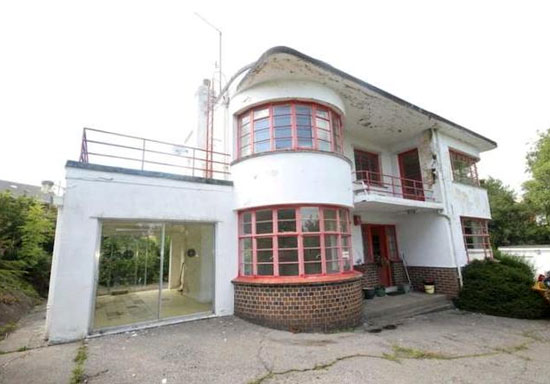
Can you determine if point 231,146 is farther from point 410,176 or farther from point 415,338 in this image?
point 410,176

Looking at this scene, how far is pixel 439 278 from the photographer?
10148 mm

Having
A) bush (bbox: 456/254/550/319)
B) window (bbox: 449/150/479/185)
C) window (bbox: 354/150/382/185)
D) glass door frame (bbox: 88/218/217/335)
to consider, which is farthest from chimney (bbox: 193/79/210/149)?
bush (bbox: 456/254/550/319)

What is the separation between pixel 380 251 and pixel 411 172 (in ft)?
11.9

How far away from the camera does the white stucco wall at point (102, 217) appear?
18.3 feet

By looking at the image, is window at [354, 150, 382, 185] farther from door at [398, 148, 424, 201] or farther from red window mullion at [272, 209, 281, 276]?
red window mullion at [272, 209, 281, 276]

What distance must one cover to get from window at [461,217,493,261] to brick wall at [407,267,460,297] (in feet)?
4.95

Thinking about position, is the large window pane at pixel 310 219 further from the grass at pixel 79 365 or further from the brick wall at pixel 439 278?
the brick wall at pixel 439 278

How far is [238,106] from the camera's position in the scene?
800 cm

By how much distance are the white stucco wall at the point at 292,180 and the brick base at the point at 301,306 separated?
6.69 feet

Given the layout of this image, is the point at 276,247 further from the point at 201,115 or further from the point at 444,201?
the point at 444,201

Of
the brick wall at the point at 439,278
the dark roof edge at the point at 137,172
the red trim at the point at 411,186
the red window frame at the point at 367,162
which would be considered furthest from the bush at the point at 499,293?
the dark roof edge at the point at 137,172

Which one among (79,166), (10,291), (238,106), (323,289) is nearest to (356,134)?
(238,106)

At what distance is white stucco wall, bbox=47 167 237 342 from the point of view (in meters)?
5.57

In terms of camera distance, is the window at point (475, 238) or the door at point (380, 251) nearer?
the door at point (380, 251)
